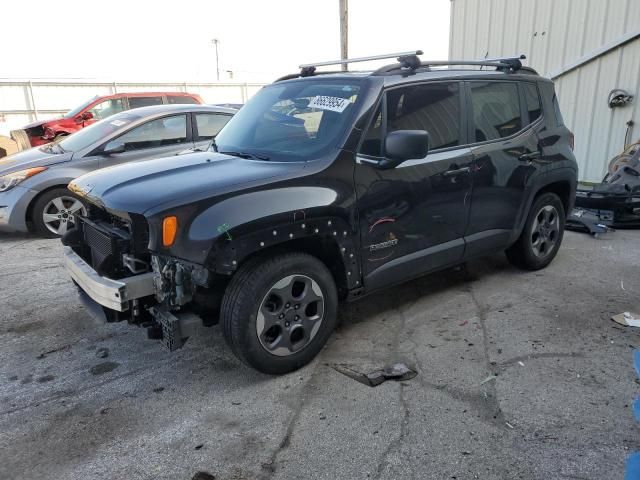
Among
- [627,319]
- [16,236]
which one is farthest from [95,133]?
[627,319]

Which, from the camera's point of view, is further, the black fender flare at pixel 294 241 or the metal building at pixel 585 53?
the metal building at pixel 585 53

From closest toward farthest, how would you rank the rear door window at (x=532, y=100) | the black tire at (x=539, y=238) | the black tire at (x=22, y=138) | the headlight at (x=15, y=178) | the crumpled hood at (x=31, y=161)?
the rear door window at (x=532, y=100) < the black tire at (x=539, y=238) < the headlight at (x=15, y=178) < the crumpled hood at (x=31, y=161) < the black tire at (x=22, y=138)

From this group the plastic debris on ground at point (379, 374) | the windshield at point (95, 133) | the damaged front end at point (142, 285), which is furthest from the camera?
the windshield at point (95, 133)

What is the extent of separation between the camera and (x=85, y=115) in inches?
502

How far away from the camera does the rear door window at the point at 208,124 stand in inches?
283

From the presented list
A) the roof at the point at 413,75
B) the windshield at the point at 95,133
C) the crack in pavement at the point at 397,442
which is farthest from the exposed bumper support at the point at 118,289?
the windshield at the point at 95,133

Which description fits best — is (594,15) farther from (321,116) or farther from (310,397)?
(310,397)

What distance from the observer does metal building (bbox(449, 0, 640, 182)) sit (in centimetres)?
849

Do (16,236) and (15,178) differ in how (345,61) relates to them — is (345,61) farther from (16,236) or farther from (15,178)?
(16,236)

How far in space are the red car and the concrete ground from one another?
8.84 m

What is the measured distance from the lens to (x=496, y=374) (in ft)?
10.7

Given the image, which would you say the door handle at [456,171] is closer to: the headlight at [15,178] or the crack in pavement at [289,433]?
the crack in pavement at [289,433]

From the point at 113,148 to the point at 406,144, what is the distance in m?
4.63

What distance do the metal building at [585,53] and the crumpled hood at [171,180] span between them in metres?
7.79
